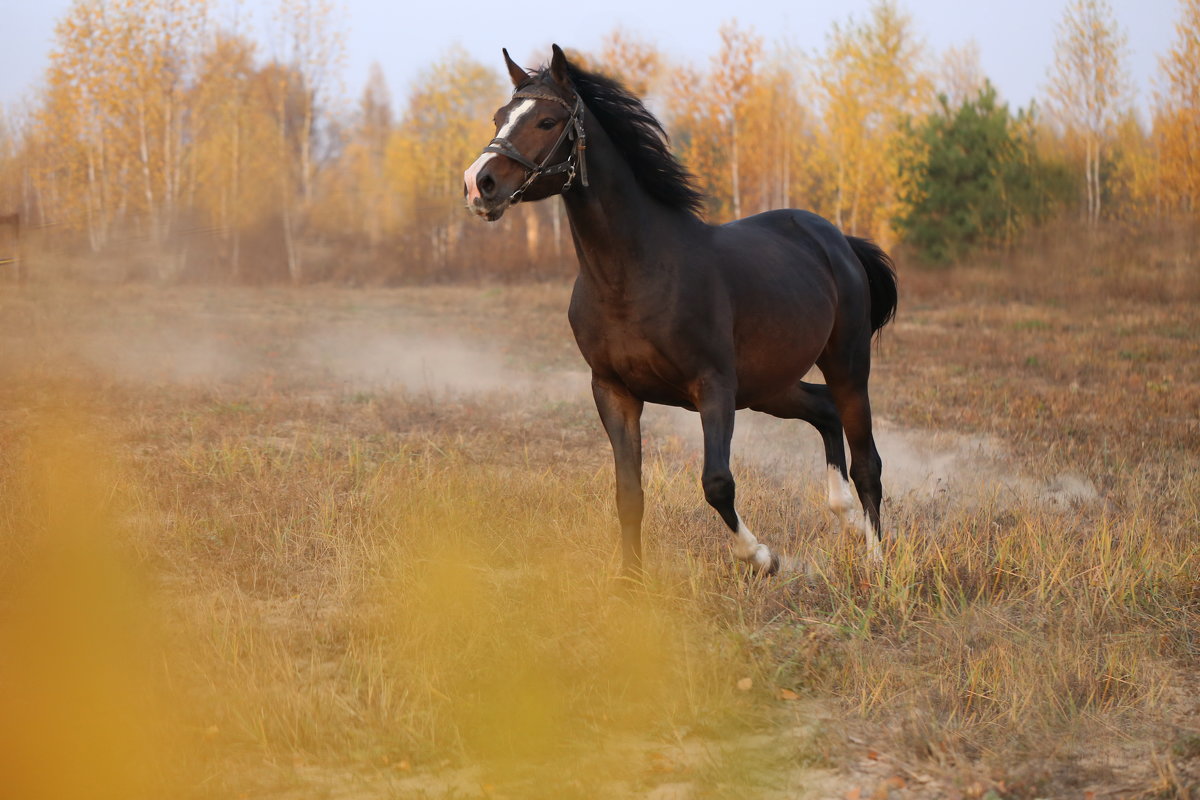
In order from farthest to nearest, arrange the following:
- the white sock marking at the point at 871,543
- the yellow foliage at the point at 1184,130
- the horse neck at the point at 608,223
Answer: the yellow foliage at the point at 1184,130, the white sock marking at the point at 871,543, the horse neck at the point at 608,223

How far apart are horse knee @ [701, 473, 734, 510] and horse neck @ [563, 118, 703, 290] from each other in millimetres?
976

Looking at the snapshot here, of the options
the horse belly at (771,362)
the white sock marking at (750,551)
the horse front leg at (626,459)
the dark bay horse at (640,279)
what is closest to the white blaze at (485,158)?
the dark bay horse at (640,279)

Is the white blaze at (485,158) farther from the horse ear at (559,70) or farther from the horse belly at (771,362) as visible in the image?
the horse belly at (771,362)

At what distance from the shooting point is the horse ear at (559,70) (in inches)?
173

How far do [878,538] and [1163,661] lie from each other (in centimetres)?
183

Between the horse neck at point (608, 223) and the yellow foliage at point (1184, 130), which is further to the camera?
the yellow foliage at point (1184, 130)

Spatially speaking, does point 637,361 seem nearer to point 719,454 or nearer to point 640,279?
point 640,279

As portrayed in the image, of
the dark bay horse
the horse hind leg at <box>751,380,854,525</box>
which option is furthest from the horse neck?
the horse hind leg at <box>751,380,854,525</box>

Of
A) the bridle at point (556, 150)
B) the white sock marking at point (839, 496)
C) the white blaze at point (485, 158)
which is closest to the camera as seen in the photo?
the white blaze at point (485, 158)

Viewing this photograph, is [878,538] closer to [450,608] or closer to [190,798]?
[450,608]

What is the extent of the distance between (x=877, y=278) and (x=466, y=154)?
3338 centimetres

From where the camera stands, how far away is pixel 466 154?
38344 millimetres

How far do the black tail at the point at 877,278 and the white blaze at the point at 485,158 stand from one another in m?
3.01

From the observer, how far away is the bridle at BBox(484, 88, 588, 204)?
4336mm
